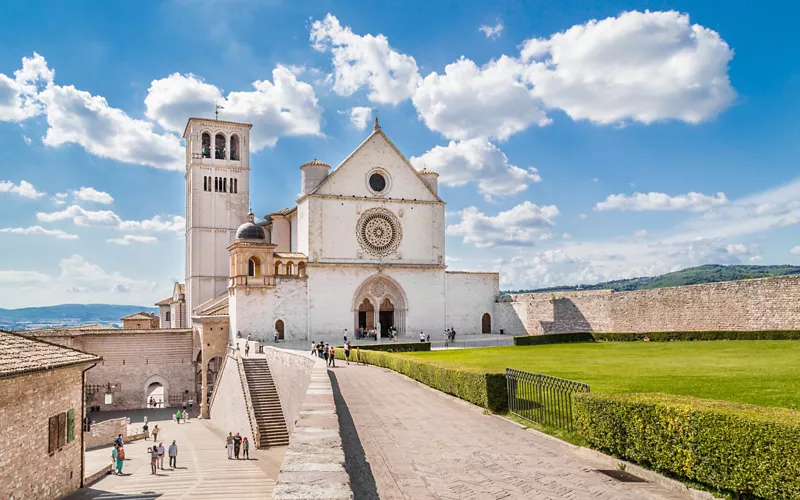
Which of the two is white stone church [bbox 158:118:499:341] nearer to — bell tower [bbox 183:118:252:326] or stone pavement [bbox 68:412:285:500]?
bell tower [bbox 183:118:252:326]

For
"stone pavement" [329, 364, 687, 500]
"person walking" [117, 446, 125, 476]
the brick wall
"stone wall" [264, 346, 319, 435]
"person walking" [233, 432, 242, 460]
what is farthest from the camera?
"person walking" [233, 432, 242, 460]

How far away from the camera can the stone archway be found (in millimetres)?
A: 43188

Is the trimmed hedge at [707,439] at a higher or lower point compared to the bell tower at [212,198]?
lower

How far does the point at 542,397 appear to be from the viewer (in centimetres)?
1209

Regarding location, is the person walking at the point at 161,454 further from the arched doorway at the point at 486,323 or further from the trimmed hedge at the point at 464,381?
the arched doorway at the point at 486,323

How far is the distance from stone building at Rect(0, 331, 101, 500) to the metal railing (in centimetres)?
1092

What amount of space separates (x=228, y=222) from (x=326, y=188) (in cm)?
1826

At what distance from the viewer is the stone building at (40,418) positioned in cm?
1248

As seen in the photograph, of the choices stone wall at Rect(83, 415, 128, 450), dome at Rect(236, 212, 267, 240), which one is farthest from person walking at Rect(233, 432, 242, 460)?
Result: dome at Rect(236, 212, 267, 240)

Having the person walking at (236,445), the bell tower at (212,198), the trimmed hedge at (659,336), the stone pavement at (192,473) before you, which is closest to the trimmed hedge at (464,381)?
the stone pavement at (192,473)

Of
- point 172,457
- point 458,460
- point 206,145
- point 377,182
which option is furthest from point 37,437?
point 206,145

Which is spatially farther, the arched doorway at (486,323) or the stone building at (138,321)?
the stone building at (138,321)

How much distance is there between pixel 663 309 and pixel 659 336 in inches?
103

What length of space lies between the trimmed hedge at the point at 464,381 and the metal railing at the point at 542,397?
1.00 feet
